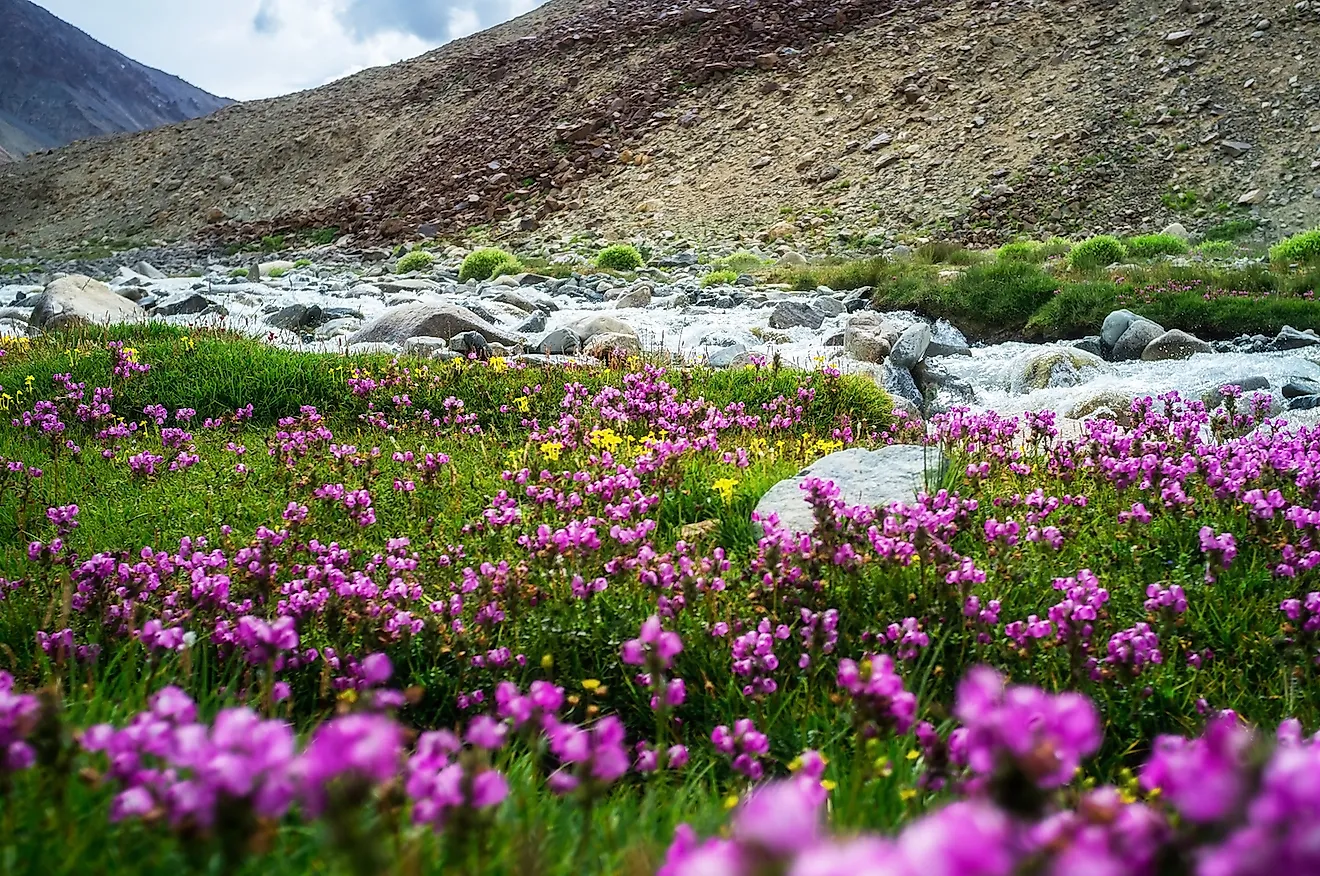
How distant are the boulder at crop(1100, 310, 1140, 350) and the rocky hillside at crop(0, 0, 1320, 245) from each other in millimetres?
16512

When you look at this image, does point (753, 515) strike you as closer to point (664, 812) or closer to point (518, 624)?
point (518, 624)

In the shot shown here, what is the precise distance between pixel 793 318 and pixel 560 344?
6053 mm

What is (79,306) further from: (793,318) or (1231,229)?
(1231,229)

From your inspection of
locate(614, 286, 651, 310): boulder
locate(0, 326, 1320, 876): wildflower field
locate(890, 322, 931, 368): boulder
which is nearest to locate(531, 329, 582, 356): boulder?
locate(0, 326, 1320, 876): wildflower field

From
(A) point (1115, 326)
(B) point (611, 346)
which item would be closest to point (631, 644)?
(B) point (611, 346)

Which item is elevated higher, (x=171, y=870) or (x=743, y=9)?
(x=743, y=9)

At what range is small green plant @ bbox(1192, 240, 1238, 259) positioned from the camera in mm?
24188

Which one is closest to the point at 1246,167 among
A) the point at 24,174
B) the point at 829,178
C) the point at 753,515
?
the point at 829,178

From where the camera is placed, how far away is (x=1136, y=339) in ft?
44.9

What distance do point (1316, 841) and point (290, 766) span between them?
3.55 feet

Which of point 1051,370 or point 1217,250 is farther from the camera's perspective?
point 1217,250

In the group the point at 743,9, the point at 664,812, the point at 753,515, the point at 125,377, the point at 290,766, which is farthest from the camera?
the point at 743,9

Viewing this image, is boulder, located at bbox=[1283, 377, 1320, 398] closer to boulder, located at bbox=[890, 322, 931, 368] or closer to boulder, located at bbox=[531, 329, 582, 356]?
boulder, located at bbox=[890, 322, 931, 368]

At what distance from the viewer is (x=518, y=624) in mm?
3779
